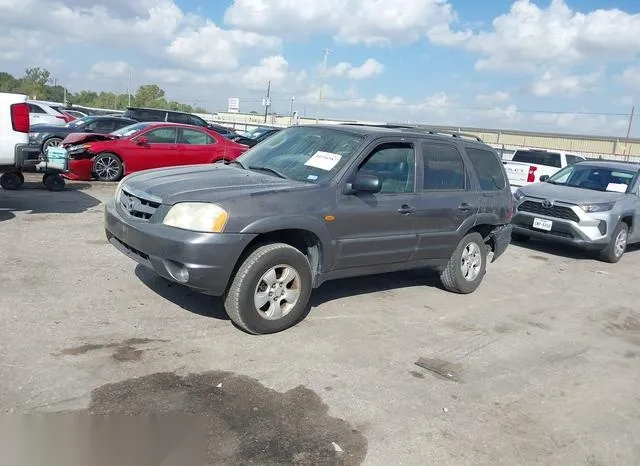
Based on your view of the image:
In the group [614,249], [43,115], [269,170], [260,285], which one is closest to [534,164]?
[614,249]

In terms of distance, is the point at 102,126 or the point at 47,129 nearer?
the point at 47,129

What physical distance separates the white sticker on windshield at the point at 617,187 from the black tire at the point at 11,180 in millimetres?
10709

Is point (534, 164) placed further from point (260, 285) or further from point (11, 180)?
point (260, 285)

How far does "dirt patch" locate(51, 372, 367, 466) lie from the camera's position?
311 centimetres

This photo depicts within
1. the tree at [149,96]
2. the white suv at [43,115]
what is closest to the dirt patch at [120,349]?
the white suv at [43,115]

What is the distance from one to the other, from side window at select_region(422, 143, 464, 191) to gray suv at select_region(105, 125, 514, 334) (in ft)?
0.04

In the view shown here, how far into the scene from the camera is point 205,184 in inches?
188

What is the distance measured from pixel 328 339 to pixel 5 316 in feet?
8.70

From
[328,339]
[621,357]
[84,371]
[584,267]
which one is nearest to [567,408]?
[621,357]

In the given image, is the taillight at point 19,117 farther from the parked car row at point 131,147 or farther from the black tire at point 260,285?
the black tire at point 260,285

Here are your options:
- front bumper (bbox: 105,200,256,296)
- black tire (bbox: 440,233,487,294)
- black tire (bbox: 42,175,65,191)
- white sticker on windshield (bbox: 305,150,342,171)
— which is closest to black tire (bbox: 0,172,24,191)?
black tire (bbox: 42,175,65,191)

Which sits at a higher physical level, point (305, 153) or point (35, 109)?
point (35, 109)

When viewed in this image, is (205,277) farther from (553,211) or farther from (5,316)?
(553,211)

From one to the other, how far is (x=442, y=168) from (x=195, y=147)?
8.25 m
